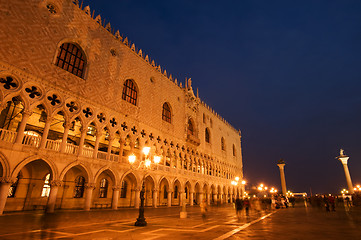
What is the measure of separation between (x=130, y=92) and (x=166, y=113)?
5962mm

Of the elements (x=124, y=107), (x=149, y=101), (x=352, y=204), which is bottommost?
(x=352, y=204)

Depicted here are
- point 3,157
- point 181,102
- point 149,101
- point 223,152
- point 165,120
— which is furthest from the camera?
point 223,152

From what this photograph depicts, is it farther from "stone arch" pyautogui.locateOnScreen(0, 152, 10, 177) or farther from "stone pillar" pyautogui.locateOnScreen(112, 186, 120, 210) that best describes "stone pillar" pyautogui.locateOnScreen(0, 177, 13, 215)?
"stone pillar" pyautogui.locateOnScreen(112, 186, 120, 210)

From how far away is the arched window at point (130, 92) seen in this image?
65.3 ft

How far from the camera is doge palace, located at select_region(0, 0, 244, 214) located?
1229cm

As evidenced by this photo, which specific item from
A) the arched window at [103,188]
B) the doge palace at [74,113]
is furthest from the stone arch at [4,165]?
the arched window at [103,188]

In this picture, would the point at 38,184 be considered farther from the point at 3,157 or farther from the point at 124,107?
the point at 124,107

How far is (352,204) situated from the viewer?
81.5 ft

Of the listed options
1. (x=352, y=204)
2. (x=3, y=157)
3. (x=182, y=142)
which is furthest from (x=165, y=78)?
(x=352, y=204)

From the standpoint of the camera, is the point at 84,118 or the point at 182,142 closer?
the point at 84,118

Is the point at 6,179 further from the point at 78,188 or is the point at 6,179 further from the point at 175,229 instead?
the point at 175,229

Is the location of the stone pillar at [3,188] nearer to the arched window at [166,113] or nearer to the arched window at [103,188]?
the arched window at [103,188]

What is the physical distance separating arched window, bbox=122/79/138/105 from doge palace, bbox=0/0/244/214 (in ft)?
0.34

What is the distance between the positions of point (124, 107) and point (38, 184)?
8.71 meters
